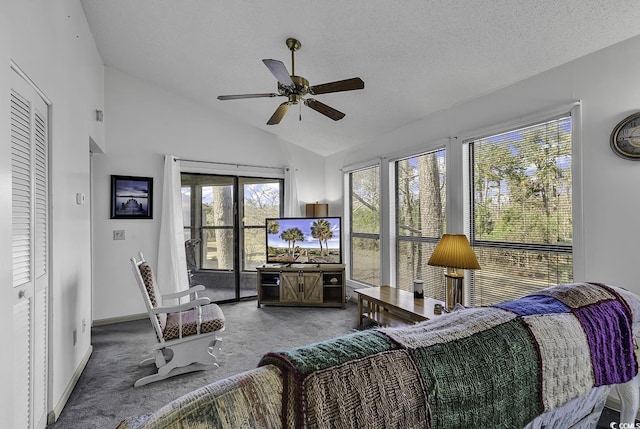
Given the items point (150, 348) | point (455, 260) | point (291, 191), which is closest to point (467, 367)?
point (455, 260)

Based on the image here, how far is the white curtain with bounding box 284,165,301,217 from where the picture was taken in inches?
199

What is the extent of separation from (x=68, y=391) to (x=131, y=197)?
7.77ft

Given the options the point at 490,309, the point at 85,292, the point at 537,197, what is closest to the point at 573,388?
the point at 490,309

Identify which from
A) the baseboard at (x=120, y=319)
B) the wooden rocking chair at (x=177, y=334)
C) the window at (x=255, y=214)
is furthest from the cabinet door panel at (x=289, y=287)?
the baseboard at (x=120, y=319)

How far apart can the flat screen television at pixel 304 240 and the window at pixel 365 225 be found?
1.25ft

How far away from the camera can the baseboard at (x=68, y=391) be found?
6.57ft

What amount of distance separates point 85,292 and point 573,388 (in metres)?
3.53

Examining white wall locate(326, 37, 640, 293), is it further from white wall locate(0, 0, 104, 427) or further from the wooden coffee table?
white wall locate(0, 0, 104, 427)

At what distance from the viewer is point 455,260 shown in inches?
99.6

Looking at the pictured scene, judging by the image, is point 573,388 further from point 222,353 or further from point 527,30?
point 222,353

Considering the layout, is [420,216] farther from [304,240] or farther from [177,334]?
[177,334]

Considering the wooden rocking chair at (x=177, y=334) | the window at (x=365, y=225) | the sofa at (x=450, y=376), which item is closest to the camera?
the sofa at (x=450, y=376)

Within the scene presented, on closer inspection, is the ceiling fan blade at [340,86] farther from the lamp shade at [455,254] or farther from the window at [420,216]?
the window at [420,216]

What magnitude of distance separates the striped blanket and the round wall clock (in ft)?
4.36
